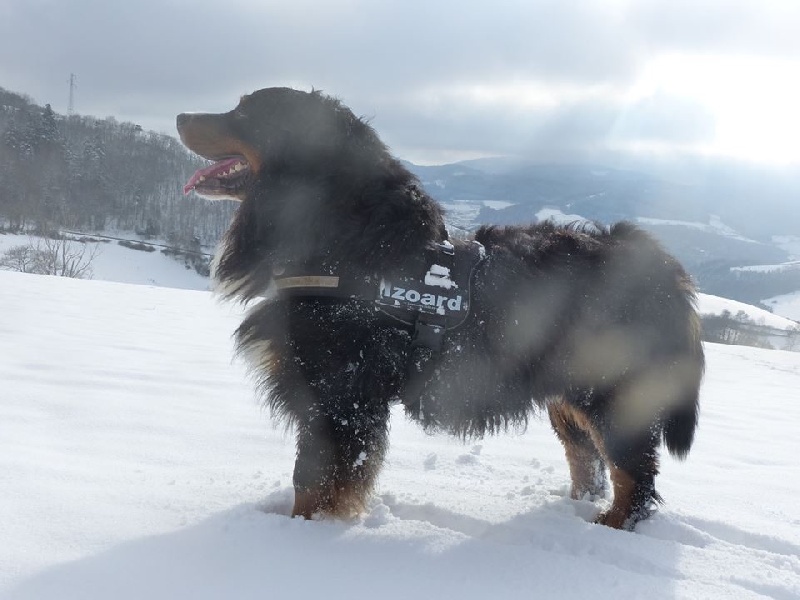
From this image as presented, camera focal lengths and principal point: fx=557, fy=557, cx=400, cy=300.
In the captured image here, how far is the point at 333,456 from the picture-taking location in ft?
9.44

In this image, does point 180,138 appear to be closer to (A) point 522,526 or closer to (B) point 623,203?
(A) point 522,526

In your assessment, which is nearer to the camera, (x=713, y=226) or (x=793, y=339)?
(x=793, y=339)

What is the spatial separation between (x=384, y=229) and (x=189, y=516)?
5.59ft

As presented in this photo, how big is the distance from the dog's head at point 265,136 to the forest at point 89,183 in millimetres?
67980

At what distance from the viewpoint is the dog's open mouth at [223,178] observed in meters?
3.42

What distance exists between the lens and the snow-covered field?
84.4 inches

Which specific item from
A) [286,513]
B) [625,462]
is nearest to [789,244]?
[625,462]

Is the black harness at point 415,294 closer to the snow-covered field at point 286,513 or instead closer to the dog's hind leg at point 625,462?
the snow-covered field at point 286,513

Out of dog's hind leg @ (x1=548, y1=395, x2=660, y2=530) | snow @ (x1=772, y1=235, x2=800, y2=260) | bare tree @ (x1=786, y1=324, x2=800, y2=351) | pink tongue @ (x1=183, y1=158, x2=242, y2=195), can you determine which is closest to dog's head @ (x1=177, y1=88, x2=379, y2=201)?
pink tongue @ (x1=183, y1=158, x2=242, y2=195)

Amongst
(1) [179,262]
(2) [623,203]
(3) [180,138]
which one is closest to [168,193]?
(1) [179,262]

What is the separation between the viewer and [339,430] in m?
2.87

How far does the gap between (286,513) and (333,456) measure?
0.42m

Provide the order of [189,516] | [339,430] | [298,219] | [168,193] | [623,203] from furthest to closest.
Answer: [623,203], [168,193], [298,219], [339,430], [189,516]

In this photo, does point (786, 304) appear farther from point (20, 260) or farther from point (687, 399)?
point (687, 399)
